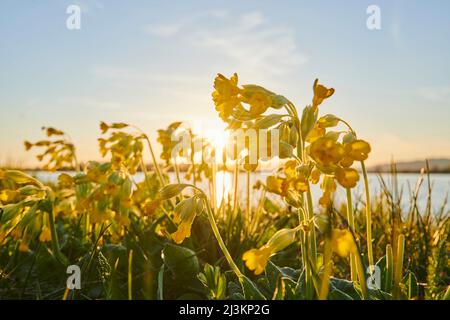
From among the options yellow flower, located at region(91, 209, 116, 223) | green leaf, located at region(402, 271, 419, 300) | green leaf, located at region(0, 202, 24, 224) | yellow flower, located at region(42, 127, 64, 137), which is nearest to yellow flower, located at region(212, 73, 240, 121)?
green leaf, located at region(402, 271, 419, 300)

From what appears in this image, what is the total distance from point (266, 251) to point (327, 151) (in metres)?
0.32

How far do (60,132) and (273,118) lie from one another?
2.90 meters

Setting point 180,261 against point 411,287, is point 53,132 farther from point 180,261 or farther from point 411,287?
point 411,287

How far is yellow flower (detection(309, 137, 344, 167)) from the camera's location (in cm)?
141

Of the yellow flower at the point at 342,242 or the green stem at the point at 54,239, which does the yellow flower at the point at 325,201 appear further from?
the green stem at the point at 54,239

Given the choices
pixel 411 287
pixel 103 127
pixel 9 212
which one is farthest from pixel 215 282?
pixel 103 127

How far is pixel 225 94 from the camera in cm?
165

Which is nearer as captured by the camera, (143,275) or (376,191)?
(143,275)

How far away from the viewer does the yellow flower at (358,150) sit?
1.44m

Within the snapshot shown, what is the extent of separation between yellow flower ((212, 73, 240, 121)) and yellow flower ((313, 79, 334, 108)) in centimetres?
23

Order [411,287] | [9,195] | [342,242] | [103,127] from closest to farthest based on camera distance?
1. [342,242]
2. [411,287]
3. [9,195]
4. [103,127]

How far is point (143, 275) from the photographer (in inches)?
97.3
